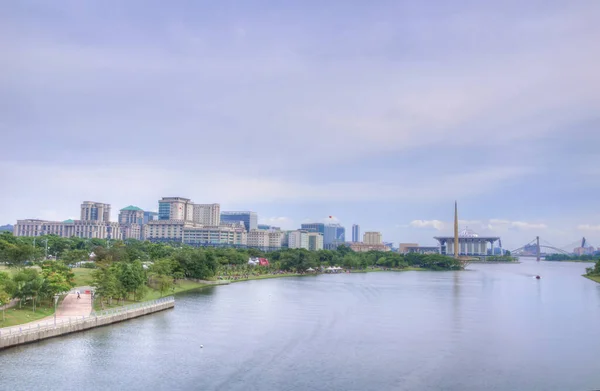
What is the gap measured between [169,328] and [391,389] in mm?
16219

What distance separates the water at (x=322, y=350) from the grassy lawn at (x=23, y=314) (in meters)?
3.02

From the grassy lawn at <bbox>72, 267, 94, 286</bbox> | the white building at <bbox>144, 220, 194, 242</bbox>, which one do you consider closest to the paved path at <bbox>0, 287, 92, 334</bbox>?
the grassy lawn at <bbox>72, 267, 94, 286</bbox>

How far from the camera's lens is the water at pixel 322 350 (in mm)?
21906

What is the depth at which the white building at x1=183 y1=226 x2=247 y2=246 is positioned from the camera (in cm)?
18062

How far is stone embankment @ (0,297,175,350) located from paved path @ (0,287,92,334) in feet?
0.97

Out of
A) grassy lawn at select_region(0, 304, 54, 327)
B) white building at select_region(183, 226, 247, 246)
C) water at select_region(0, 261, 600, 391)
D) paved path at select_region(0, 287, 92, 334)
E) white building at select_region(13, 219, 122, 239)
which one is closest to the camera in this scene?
water at select_region(0, 261, 600, 391)

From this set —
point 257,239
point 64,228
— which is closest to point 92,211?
point 64,228

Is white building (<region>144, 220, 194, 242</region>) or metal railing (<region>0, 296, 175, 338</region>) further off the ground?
white building (<region>144, 220, 194, 242</region>)

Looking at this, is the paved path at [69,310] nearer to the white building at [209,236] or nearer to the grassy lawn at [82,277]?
the grassy lawn at [82,277]

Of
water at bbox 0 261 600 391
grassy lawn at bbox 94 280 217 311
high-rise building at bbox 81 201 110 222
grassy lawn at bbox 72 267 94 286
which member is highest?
high-rise building at bbox 81 201 110 222

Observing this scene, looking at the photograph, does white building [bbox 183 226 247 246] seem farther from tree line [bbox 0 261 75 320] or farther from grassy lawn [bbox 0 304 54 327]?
grassy lawn [bbox 0 304 54 327]

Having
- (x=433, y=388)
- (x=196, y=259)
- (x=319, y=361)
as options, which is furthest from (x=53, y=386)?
(x=196, y=259)

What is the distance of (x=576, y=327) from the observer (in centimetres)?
3691

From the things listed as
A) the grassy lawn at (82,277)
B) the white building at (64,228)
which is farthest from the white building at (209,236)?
the grassy lawn at (82,277)
